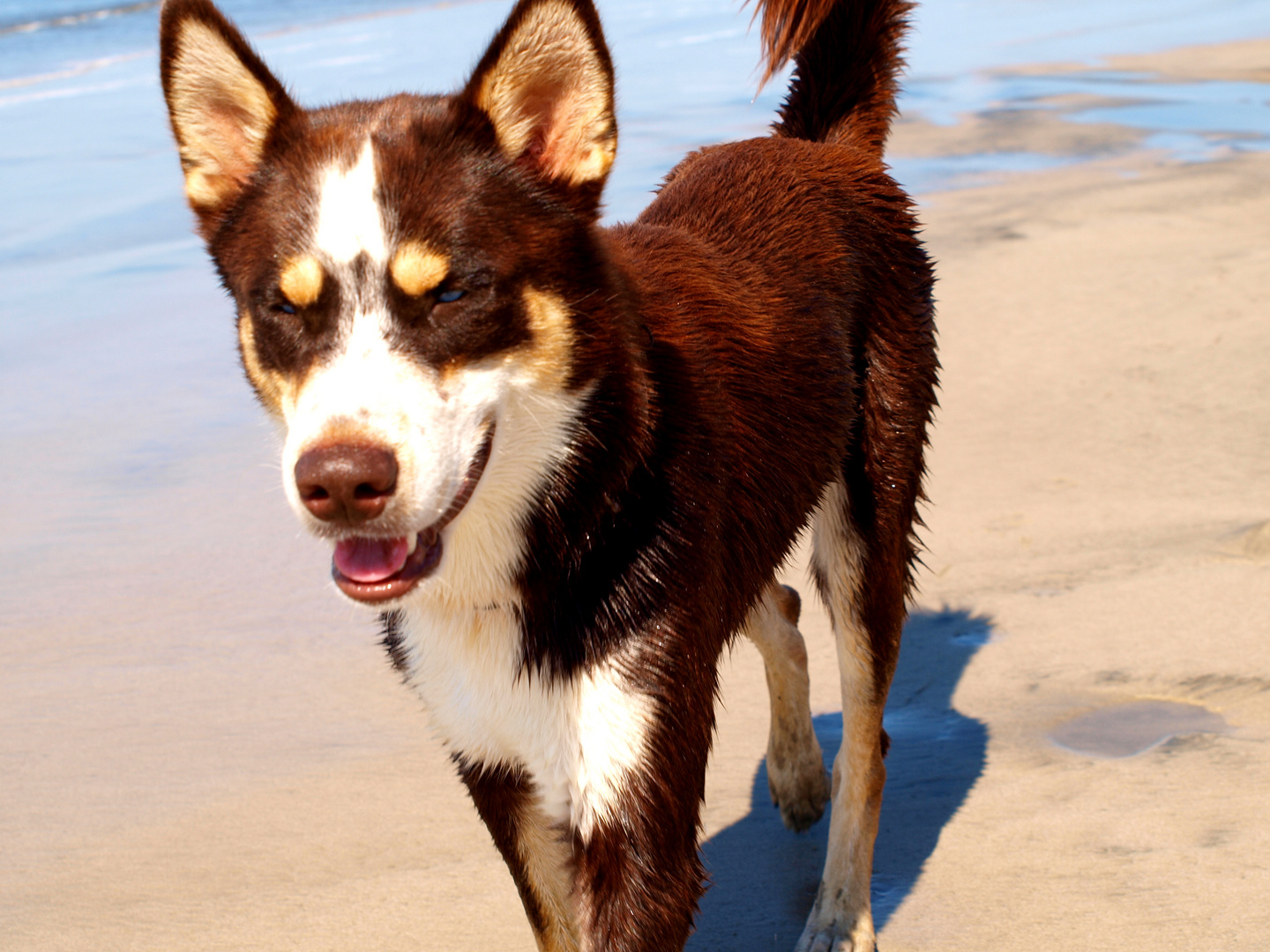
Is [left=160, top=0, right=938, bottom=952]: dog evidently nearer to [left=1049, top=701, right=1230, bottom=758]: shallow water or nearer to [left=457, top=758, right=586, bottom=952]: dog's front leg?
[left=457, top=758, right=586, bottom=952]: dog's front leg

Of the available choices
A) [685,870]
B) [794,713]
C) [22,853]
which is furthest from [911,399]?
[22,853]

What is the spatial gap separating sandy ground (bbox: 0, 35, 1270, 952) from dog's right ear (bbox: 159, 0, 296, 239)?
1705 millimetres

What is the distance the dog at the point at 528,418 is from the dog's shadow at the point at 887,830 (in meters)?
0.65

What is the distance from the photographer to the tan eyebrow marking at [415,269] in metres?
2.27

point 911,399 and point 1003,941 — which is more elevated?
point 911,399

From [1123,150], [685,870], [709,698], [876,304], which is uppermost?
[876,304]

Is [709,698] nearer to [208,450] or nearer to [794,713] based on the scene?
[794,713]

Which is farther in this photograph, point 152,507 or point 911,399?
point 152,507

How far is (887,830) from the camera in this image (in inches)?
142

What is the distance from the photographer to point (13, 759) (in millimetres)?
3832

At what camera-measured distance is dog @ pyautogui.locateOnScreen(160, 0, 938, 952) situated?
2275mm

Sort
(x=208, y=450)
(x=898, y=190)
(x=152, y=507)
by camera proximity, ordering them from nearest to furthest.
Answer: (x=898, y=190), (x=152, y=507), (x=208, y=450)

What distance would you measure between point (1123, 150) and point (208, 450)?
7.05 metres

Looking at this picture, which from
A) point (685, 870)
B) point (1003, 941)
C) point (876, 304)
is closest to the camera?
point (685, 870)
